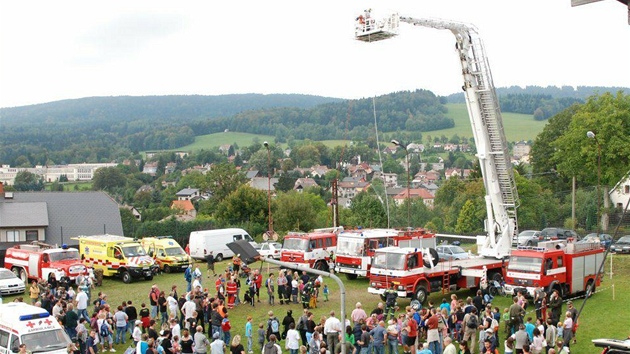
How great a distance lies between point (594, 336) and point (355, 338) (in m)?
7.84

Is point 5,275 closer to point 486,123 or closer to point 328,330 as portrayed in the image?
point 328,330

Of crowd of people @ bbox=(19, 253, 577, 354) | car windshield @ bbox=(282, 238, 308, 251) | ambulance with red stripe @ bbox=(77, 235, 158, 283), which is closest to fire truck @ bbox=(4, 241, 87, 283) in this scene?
ambulance with red stripe @ bbox=(77, 235, 158, 283)

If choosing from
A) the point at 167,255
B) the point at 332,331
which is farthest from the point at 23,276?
the point at 332,331

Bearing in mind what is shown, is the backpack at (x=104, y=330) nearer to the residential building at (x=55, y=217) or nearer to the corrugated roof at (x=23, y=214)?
the residential building at (x=55, y=217)

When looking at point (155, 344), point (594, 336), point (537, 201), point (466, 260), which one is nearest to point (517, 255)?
point (466, 260)

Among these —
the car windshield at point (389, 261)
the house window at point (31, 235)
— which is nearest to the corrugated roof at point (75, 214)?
the house window at point (31, 235)

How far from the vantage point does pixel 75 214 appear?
4806cm

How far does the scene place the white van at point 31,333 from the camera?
56.2 feet

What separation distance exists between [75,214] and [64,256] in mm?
17042

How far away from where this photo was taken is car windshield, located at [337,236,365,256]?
30273 mm

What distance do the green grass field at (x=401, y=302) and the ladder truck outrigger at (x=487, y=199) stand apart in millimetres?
1160

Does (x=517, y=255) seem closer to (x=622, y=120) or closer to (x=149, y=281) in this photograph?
(x=149, y=281)

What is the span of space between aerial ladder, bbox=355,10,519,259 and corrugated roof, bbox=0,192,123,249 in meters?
27.4

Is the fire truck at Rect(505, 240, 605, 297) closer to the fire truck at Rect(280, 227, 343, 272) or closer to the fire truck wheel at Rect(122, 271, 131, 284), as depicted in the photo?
the fire truck at Rect(280, 227, 343, 272)
